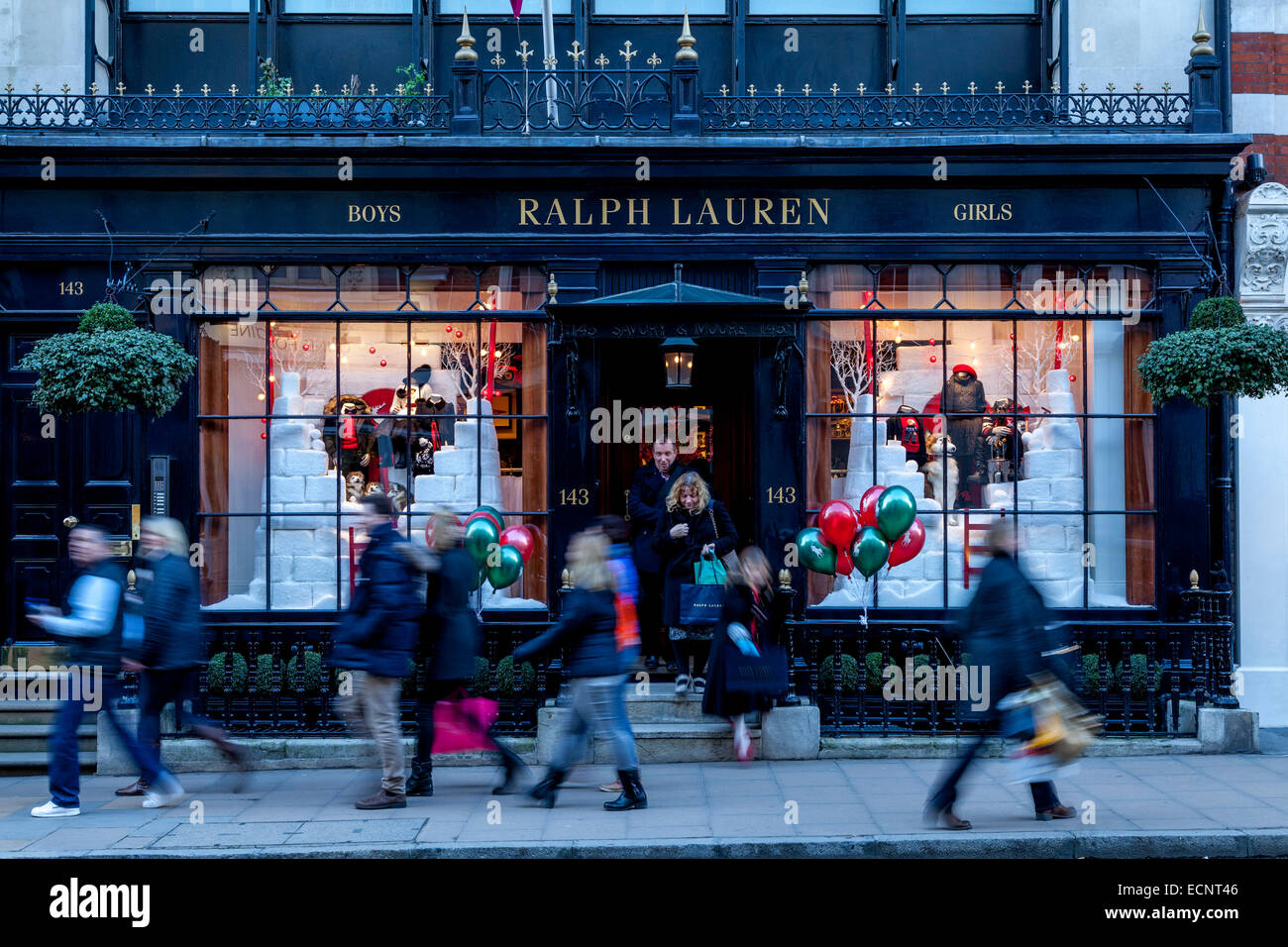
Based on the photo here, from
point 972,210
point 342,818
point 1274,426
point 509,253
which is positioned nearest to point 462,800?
point 342,818

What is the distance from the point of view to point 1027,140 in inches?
413

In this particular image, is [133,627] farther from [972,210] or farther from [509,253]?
[972,210]

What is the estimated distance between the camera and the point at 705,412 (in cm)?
1216

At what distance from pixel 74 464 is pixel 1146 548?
9585 mm

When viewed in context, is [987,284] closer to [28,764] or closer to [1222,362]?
[1222,362]

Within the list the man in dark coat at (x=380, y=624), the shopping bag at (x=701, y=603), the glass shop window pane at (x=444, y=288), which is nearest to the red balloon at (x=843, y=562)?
the shopping bag at (x=701, y=603)

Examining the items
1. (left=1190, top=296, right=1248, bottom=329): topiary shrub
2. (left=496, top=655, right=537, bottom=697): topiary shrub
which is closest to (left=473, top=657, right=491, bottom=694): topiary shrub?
(left=496, top=655, right=537, bottom=697): topiary shrub

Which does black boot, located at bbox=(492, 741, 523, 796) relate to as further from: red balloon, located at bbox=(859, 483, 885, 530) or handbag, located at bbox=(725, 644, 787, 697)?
red balloon, located at bbox=(859, 483, 885, 530)

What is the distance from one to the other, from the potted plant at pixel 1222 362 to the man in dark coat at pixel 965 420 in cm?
149

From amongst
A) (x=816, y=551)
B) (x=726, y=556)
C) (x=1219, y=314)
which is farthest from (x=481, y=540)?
(x=1219, y=314)

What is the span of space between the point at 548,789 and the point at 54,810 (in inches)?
129

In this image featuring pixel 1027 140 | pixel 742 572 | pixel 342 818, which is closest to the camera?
pixel 342 818

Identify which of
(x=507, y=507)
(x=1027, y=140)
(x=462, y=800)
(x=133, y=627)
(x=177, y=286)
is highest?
(x=1027, y=140)

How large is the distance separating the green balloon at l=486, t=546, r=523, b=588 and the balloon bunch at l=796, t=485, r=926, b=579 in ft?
7.63
